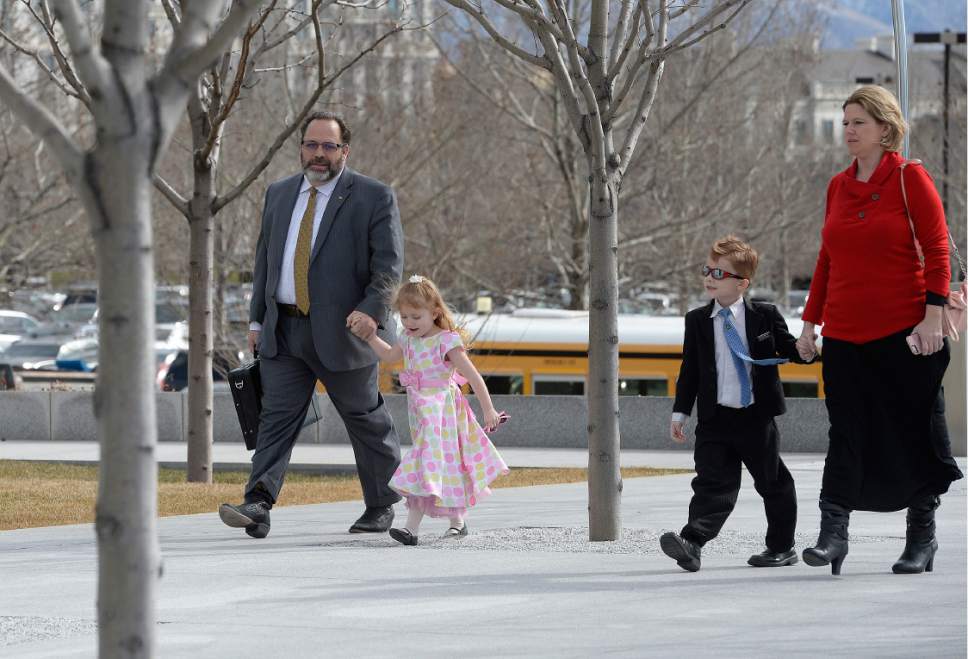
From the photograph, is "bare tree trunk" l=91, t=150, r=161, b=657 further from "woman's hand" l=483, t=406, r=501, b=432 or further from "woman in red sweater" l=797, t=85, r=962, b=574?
"woman's hand" l=483, t=406, r=501, b=432

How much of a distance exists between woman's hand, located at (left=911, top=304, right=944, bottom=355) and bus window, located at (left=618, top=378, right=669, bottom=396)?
1610 cm

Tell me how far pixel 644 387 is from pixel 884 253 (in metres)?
16.2

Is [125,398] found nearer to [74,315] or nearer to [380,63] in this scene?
[380,63]

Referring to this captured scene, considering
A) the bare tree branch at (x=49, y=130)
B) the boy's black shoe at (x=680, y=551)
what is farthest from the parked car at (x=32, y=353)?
the bare tree branch at (x=49, y=130)

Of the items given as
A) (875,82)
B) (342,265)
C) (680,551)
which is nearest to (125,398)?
(680,551)

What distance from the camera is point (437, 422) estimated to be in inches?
325

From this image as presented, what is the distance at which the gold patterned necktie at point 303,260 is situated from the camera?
28.0 ft

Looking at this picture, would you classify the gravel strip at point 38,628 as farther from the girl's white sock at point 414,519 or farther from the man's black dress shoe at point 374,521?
the man's black dress shoe at point 374,521

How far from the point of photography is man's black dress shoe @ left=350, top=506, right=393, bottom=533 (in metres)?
8.71

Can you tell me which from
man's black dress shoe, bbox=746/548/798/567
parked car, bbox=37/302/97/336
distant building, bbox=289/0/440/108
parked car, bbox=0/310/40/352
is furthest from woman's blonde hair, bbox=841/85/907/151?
parked car, bbox=37/302/97/336

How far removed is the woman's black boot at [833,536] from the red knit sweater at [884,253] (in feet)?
2.15

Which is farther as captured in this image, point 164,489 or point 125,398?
point 164,489

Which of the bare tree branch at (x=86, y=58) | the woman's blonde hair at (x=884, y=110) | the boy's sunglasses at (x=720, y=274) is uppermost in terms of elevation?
the woman's blonde hair at (x=884, y=110)

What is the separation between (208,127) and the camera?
500 inches
